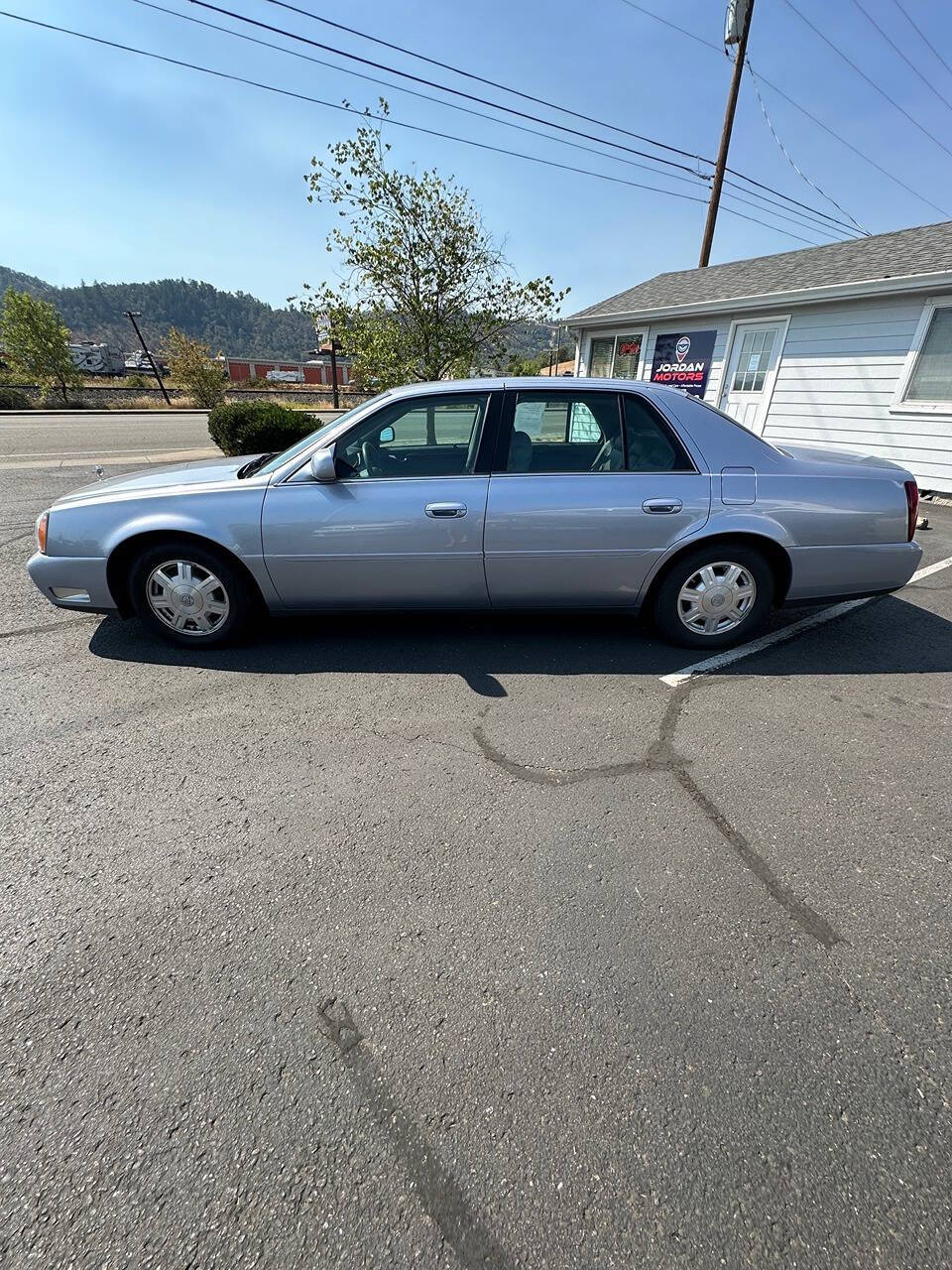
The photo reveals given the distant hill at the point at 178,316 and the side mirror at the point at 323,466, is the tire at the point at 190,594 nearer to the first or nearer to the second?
the side mirror at the point at 323,466

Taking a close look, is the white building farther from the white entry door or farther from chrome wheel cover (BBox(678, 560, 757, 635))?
chrome wheel cover (BBox(678, 560, 757, 635))

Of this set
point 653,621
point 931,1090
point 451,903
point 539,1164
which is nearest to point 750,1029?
point 931,1090

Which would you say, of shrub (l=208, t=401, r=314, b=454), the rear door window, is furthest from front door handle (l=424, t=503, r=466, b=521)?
shrub (l=208, t=401, r=314, b=454)

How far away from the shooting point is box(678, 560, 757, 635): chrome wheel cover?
3529 millimetres

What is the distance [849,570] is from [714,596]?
85 cm

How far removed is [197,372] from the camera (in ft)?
109

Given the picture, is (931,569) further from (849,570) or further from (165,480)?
(165,480)

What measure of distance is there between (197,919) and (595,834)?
4.70 feet

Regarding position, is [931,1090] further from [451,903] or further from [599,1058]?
[451,903]

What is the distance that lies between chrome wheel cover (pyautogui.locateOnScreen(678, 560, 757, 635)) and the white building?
7.35 m

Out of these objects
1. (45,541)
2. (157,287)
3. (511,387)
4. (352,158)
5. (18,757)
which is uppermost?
(157,287)

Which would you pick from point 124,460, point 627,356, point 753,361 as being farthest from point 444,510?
point 627,356

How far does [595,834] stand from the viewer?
221 cm

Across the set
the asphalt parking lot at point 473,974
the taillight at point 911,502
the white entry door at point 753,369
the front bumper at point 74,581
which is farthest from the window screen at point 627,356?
the front bumper at point 74,581
